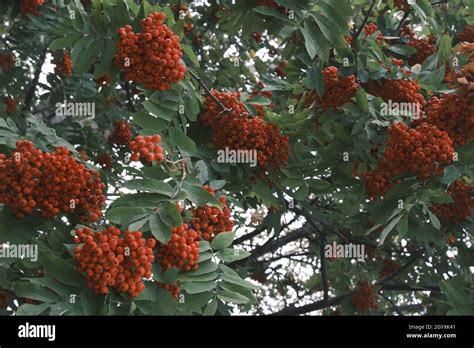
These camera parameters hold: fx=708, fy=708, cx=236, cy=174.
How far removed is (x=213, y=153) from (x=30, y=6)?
221 centimetres

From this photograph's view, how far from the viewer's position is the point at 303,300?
816 cm

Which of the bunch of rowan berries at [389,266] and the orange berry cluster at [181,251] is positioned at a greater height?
the orange berry cluster at [181,251]

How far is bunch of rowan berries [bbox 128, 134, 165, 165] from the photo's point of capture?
352 cm

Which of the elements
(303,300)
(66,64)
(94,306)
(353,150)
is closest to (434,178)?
(353,150)

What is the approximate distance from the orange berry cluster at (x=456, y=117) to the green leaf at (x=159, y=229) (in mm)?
1810

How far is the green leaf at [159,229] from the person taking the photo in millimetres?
3219

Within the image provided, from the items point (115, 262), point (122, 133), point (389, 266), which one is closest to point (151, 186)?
point (115, 262)

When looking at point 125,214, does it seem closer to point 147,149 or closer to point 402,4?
point 147,149

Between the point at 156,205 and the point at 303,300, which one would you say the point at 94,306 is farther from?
the point at 303,300

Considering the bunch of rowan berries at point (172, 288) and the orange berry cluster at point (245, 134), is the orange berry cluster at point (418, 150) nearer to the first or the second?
the orange berry cluster at point (245, 134)

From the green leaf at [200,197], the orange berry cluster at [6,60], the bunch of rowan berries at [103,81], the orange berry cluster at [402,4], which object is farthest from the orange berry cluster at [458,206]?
the orange berry cluster at [6,60]

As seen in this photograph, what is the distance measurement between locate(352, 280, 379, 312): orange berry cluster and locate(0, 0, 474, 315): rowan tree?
5cm

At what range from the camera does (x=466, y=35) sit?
5.80 metres
